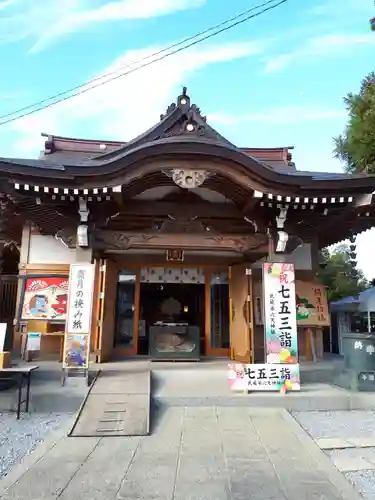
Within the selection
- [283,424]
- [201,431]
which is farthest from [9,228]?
→ [283,424]

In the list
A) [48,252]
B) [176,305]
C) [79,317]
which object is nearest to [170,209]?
[79,317]

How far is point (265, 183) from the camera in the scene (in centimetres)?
623

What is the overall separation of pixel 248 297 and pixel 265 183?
3.10 m

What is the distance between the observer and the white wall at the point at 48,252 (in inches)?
337

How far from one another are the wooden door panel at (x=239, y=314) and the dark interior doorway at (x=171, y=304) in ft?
3.11

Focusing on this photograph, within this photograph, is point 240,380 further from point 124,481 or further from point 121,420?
point 124,481

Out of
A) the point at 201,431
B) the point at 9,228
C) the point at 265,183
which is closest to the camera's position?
the point at 201,431

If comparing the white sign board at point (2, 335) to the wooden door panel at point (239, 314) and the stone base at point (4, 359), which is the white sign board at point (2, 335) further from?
the wooden door panel at point (239, 314)

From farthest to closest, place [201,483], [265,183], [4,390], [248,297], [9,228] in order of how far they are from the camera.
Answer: [9,228], [248,297], [265,183], [4,390], [201,483]

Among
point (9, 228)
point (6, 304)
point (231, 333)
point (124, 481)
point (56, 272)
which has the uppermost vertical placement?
point (9, 228)

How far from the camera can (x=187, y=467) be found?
3.52m

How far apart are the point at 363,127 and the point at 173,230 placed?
4.22 m

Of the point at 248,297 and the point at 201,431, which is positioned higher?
the point at 248,297

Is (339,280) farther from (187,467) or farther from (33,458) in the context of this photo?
(33,458)
